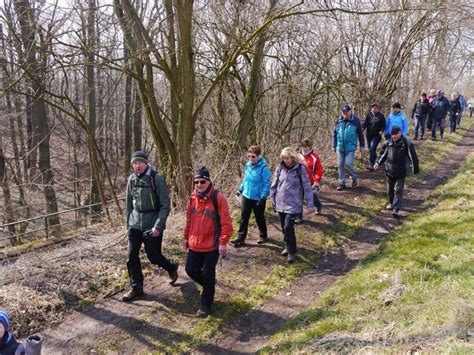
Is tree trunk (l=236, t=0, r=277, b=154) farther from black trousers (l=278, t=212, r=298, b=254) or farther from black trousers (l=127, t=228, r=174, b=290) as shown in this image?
black trousers (l=127, t=228, r=174, b=290)

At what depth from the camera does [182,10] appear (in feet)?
27.8

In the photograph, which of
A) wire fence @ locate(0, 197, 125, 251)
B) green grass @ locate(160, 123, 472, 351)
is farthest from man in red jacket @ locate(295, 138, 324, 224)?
wire fence @ locate(0, 197, 125, 251)

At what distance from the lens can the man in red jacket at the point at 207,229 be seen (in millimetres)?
5043

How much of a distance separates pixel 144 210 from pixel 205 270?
1.10 metres

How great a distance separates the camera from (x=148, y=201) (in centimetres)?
529

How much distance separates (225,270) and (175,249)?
1.05m

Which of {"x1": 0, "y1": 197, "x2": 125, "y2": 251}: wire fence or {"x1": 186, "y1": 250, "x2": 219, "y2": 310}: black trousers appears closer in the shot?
{"x1": 186, "y1": 250, "x2": 219, "y2": 310}: black trousers

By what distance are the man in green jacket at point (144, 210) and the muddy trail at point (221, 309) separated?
466mm

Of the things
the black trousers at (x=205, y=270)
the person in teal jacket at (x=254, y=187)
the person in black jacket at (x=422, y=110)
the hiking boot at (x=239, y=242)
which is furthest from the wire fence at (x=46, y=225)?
the person in black jacket at (x=422, y=110)

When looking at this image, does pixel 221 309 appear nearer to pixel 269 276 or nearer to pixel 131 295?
pixel 269 276

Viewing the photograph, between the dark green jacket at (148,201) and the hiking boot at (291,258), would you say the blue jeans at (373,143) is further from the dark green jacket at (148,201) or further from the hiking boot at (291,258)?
the dark green jacket at (148,201)

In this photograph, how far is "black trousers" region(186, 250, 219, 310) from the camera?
5.08 metres

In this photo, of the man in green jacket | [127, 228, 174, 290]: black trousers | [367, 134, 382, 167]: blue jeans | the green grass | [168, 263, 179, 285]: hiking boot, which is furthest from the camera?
[367, 134, 382, 167]: blue jeans

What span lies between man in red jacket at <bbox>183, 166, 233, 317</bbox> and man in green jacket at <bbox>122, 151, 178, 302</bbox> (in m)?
0.45
